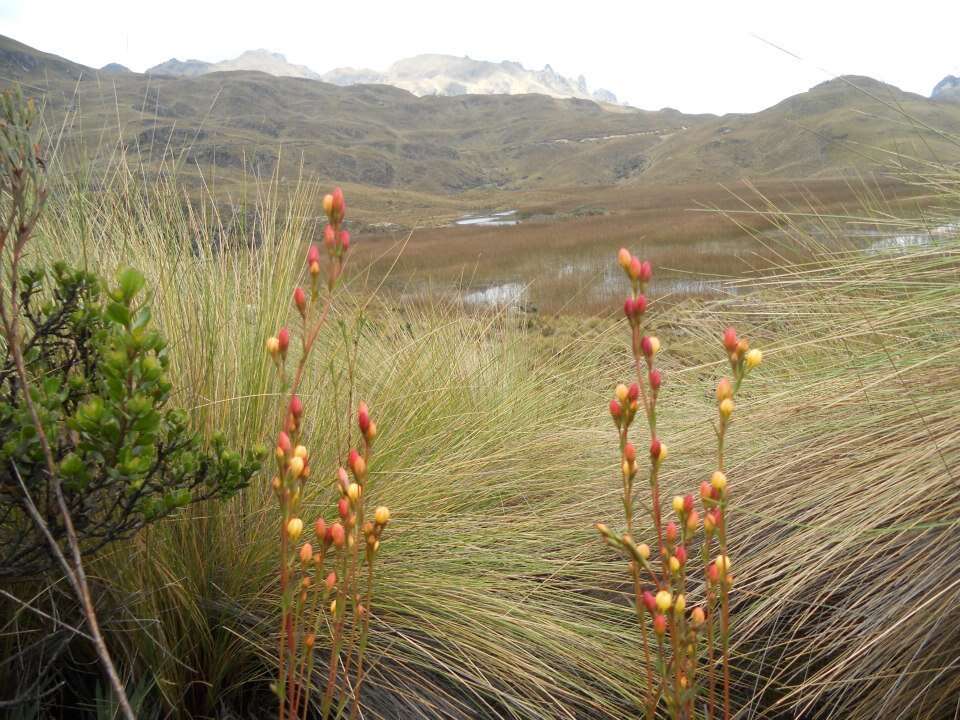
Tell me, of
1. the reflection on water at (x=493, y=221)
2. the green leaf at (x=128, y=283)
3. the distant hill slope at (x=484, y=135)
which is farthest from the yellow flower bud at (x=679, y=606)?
the distant hill slope at (x=484, y=135)

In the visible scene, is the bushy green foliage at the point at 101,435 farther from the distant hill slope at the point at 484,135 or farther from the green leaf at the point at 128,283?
the distant hill slope at the point at 484,135

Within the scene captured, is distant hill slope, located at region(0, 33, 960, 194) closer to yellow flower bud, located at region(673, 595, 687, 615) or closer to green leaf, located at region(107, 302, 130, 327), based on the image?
green leaf, located at region(107, 302, 130, 327)

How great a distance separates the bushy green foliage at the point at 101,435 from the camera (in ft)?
3.05

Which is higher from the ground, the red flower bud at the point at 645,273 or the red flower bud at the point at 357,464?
the red flower bud at the point at 645,273

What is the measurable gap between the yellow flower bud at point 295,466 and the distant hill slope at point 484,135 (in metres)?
28.5

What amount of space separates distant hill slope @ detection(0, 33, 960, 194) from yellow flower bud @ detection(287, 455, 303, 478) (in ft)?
93.4

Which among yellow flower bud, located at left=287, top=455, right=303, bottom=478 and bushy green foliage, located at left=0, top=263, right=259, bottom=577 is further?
bushy green foliage, located at left=0, top=263, right=259, bottom=577

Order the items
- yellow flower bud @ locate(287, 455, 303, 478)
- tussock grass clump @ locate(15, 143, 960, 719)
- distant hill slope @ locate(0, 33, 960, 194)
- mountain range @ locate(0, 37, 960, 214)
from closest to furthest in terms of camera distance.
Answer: yellow flower bud @ locate(287, 455, 303, 478) < tussock grass clump @ locate(15, 143, 960, 719) < mountain range @ locate(0, 37, 960, 214) < distant hill slope @ locate(0, 33, 960, 194)

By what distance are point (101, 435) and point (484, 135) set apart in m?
125

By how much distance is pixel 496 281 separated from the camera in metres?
10.8

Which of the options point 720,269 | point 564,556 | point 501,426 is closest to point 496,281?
point 720,269

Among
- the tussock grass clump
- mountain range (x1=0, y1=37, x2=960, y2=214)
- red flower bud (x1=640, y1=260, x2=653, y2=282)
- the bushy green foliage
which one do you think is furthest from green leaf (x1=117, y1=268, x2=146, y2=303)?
mountain range (x1=0, y1=37, x2=960, y2=214)

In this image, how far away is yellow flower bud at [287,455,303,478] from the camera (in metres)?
0.70

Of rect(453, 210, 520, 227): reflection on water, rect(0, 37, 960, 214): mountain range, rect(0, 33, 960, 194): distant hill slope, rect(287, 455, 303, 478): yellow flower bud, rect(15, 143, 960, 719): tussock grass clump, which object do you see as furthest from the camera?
rect(0, 33, 960, 194): distant hill slope
